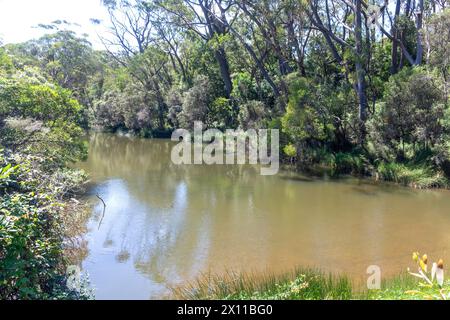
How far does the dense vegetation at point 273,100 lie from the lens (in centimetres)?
616

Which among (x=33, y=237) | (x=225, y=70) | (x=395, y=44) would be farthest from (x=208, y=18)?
(x=33, y=237)

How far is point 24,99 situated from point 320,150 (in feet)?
44.5

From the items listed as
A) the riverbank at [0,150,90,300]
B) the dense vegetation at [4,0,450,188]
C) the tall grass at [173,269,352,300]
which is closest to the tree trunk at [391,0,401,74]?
the dense vegetation at [4,0,450,188]

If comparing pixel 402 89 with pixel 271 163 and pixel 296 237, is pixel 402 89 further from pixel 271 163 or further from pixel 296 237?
pixel 296 237

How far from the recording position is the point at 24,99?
40.8 ft

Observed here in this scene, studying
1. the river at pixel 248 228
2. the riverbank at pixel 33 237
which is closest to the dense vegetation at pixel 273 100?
the riverbank at pixel 33 237

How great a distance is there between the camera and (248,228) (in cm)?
1094

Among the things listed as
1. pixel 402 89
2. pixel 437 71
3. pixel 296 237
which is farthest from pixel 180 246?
pixel 437 71

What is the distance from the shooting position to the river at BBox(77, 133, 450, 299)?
27.3 feet

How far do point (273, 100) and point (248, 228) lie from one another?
16499 millimetres

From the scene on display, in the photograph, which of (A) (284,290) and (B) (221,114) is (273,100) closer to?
(B) (221,114)

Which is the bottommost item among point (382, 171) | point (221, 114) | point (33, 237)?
point (33, 237)

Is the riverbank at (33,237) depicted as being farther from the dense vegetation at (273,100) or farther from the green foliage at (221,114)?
the green foliage at (221,114)

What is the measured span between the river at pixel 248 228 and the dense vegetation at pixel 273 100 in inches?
58.3
